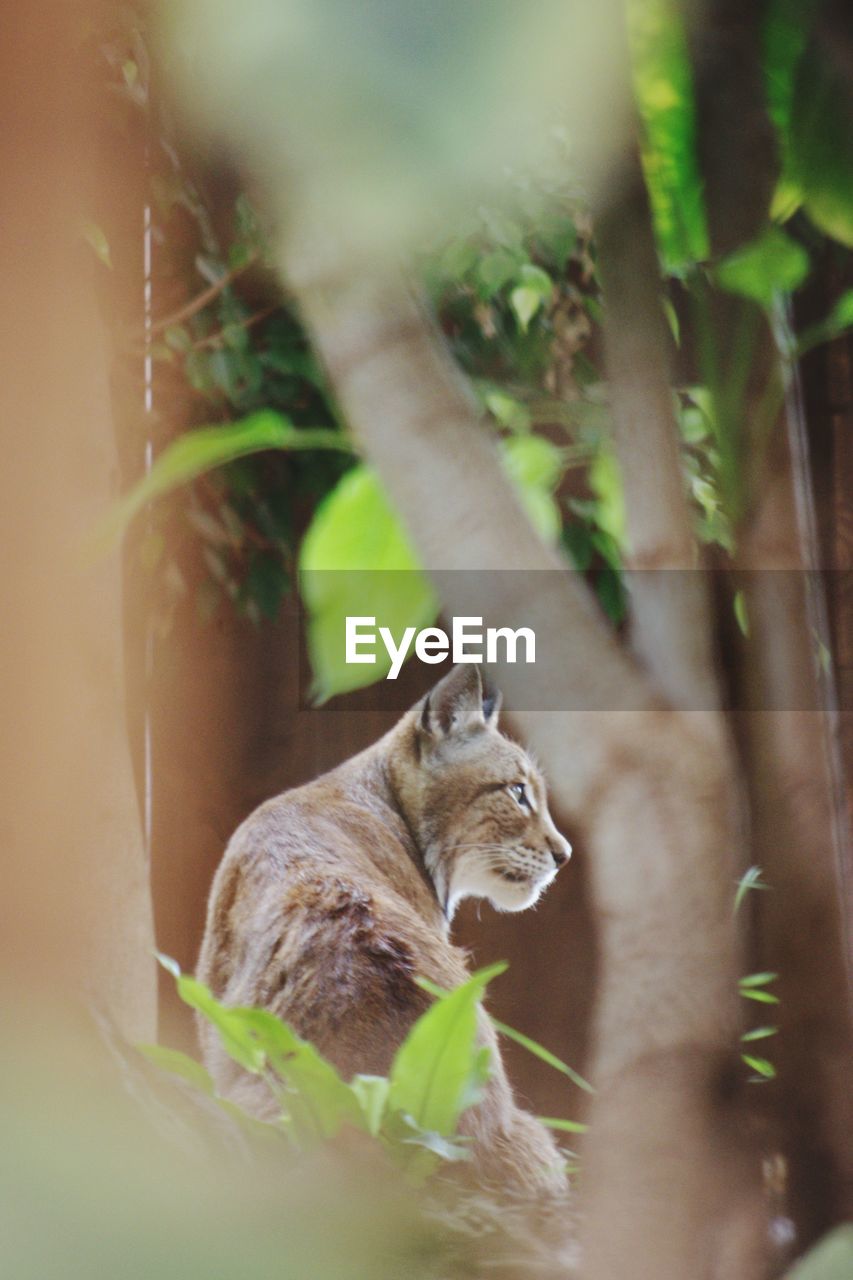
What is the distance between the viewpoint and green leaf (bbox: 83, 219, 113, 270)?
243mm

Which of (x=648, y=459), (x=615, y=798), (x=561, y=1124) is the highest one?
(x=648, y=459)

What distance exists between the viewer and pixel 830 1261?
0.24 m

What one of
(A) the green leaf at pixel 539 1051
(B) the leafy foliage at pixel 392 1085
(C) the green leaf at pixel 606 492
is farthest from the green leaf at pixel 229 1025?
(C) the green leaf at pixel 606 492

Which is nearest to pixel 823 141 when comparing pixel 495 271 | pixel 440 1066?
pixel 495 271

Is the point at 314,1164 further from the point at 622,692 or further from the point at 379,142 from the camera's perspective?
the point at 379,142

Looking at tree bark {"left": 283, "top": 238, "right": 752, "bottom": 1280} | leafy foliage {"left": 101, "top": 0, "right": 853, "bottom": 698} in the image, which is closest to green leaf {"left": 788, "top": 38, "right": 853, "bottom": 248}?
leafy foliage {"left": 101, "top": 0, "right": 853, "bottom": 698}

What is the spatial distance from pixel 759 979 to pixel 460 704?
0.15m

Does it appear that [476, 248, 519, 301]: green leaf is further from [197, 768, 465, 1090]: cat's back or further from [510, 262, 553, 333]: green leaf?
[197, 768, 465, 1090]: cat's back

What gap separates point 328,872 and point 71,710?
248mm

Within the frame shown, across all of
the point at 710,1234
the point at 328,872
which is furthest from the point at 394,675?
the point at 710,1234

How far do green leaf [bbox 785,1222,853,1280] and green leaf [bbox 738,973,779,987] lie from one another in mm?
63

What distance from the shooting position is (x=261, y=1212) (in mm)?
215

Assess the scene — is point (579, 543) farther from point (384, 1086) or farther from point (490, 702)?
point (384, 1086)

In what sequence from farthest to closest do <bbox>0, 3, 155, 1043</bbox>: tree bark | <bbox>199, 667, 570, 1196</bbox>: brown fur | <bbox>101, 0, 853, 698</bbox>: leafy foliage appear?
<bbox>199, 667, 570, 1196</bbox>: brown fur → <bbox>101, 0, 853, 698</bbox>: leafy foliage → <bbox>0, 3, 155, 1043</bbox>: tree bark
